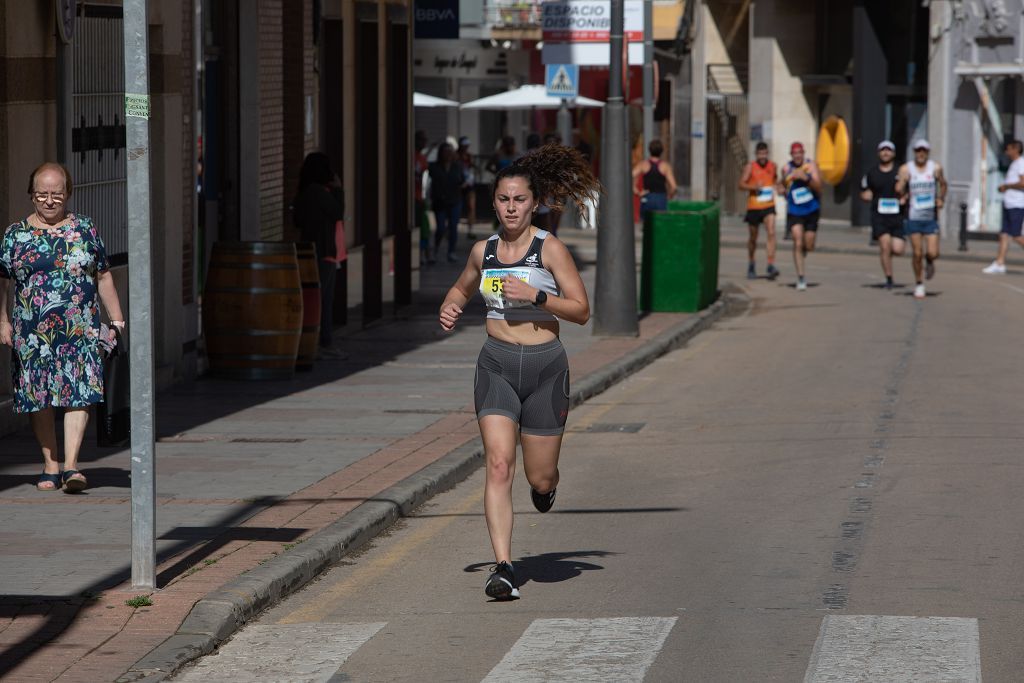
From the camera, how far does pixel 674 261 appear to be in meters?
21.5

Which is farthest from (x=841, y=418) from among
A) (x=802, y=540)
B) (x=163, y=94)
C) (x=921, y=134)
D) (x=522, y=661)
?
(x=921, y=134)

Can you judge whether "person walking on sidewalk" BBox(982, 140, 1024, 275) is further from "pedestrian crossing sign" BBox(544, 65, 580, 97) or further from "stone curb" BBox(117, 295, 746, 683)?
"stone curb" BBox(117, 295, 746, 683)

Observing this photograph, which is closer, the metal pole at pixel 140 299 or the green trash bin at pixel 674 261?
the metal pole at pixel 140 299

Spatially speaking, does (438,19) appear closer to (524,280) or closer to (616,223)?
(616,223)

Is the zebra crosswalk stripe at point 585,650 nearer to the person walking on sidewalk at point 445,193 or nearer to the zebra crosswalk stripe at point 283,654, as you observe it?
the zebra crosswalk stripe at point 283,654

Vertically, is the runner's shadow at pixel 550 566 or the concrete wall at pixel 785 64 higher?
the concrete wall at pixel 785 64

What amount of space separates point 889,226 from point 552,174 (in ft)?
54.3

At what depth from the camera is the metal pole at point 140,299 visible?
7.65 metres

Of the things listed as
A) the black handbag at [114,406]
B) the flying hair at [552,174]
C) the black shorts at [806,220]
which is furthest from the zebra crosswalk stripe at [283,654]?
the black shorts at [806,220]

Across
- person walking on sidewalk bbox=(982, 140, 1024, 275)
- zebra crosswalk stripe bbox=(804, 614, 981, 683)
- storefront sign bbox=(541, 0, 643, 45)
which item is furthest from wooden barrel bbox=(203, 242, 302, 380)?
person walking on sidewalk bbox=(982, 140, 1024, 275)

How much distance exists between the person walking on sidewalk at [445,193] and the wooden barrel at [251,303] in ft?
51.2

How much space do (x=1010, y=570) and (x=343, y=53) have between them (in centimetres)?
1323

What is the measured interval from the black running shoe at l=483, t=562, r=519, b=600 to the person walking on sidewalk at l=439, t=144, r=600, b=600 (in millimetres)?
15

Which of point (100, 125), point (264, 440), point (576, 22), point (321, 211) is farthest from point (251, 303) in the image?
point (576, 22)
